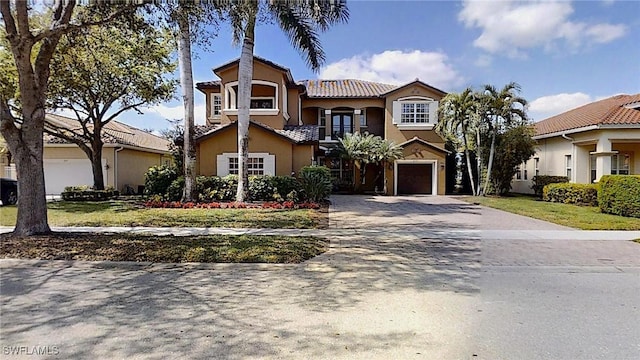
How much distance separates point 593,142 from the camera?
69.5 ft

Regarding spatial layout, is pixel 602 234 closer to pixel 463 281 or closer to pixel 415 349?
pixel 463 281

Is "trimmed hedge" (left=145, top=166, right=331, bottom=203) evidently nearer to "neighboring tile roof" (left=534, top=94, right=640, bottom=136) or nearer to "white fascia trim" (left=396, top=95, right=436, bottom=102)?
"white fascia trim" (left=396, top=95, right=436, bottom=102)

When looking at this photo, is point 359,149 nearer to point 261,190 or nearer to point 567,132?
point 261,190

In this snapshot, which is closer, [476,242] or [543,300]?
[543,300]

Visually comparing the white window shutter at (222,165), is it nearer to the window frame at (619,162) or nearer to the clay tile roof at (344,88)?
the clay tile roof at (344,88)

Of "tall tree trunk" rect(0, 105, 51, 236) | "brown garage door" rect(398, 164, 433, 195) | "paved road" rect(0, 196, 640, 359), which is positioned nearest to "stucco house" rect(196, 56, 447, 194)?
"brown garage door" rect(398, 164, 433, 195)

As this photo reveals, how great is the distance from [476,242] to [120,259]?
26.2 ft

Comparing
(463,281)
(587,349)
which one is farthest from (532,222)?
(587,349)

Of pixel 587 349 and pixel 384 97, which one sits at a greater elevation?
pixel 384 97

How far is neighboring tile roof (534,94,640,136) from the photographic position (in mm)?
20359

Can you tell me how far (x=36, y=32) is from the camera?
9508mm

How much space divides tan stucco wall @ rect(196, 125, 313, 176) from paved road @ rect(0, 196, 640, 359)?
12323mm

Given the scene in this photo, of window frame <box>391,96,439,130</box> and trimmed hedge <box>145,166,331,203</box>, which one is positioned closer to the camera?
trimmed hedge <box>145,166,331,203</box>

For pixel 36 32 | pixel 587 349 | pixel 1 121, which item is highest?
pixel 36 32
